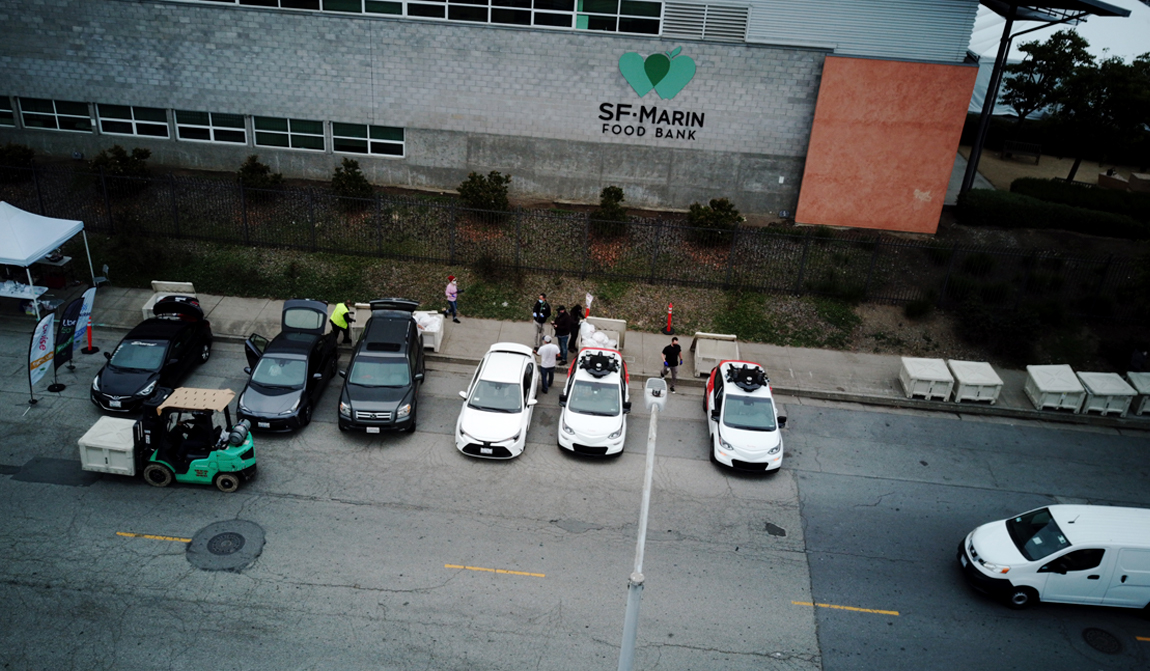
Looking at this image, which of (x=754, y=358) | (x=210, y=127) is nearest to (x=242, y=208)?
(x=210, y=127)

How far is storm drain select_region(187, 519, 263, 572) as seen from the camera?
11.6 meters

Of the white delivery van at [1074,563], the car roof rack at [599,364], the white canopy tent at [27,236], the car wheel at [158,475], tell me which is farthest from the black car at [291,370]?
the white delivery van at [1074,563]

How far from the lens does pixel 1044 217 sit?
81.5 feet

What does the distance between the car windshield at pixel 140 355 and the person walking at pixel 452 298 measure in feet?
22.3

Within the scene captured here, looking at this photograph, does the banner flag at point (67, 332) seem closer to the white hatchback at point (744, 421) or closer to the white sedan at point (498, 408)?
the white sedan at point (498, 408)

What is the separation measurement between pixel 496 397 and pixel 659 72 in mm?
13737

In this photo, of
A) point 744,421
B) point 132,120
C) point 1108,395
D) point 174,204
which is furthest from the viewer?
point 132,120

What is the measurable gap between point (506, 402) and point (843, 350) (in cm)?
Answer: 1011

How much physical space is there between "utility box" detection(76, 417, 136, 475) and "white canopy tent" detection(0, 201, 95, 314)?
7.38m

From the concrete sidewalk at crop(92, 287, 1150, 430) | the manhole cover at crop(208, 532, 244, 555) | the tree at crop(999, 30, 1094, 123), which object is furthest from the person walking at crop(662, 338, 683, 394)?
the tree at crop(999, 30, 1094, 123)

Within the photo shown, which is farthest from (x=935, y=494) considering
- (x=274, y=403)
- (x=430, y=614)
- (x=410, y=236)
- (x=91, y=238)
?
(x=91, y=238)

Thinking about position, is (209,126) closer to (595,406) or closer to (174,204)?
(174,204)

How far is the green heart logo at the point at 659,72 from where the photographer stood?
23609 mm

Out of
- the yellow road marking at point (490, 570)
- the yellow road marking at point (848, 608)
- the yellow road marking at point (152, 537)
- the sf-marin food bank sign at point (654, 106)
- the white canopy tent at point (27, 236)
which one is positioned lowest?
the yellow road marking at point (152, 537)
